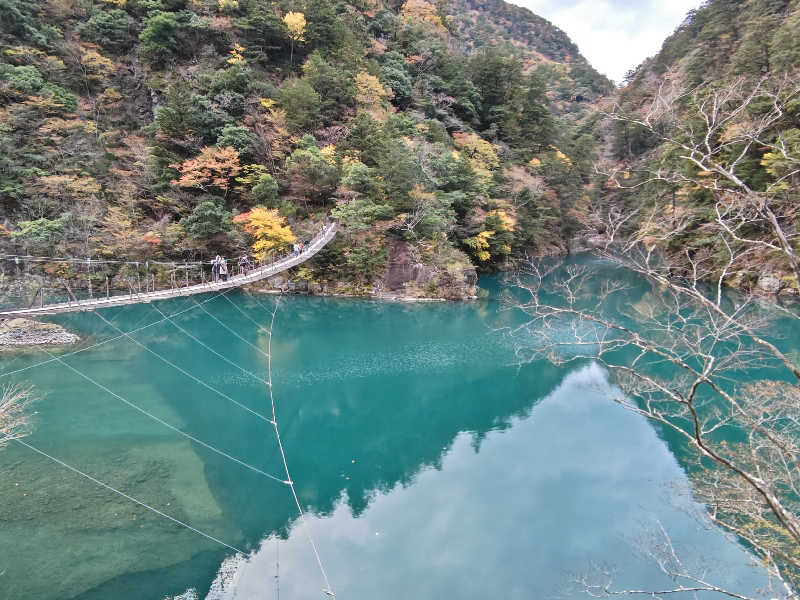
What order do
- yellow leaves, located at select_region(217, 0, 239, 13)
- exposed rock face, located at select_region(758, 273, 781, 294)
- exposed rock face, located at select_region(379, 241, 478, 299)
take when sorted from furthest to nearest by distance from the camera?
yellow leaves, located at select_region(217, 0, 239, 13) < exposed rock face, located at select_region(379, 241, 478, 299) < exposed rock face, located at select_region(758, 273, 781, 294)

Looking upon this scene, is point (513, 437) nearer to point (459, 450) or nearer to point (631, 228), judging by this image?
point (459, 450)

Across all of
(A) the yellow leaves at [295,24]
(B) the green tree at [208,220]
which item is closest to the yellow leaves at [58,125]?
(B) the green tree at [208,220]

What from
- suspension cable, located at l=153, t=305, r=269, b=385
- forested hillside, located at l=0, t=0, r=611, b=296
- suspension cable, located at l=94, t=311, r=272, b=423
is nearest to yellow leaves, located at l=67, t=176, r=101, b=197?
forested hillside, located at l=0, t=0, r=611, b=296

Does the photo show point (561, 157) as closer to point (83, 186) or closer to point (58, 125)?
point (83, 186)

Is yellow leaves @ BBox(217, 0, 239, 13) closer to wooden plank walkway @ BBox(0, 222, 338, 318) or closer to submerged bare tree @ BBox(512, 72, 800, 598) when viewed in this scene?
wooden plank walkway @ BBox(0, 222, 338, 318)

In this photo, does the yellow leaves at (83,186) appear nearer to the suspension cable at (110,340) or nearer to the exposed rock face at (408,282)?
the suspension cable at (110,340)

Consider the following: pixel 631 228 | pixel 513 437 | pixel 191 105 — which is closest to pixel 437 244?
pixel 513 437
